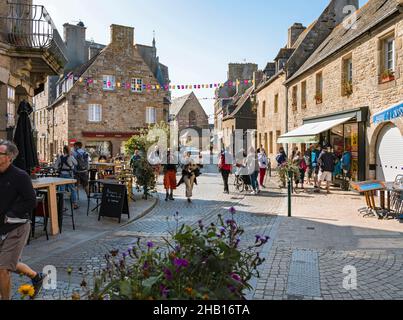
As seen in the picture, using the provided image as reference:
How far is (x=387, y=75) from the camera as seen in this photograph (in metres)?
12.2

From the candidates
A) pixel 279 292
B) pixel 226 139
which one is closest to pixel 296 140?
pixel 279 292

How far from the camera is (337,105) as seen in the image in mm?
16000

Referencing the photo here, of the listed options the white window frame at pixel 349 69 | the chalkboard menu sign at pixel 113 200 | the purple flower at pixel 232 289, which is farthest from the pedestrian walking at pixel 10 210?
the white window frame at pixel 349 69

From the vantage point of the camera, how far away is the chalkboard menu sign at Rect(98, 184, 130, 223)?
8719mm

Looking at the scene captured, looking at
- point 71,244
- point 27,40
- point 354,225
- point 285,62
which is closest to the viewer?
point 71,244

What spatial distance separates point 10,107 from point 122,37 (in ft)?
71.2

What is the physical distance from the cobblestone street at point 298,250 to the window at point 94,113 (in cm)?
1955

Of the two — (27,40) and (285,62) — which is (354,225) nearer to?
(27,40)

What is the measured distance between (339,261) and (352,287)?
44.4 inches

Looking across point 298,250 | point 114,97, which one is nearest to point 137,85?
point 114,97

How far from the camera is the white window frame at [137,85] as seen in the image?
99.0 ft

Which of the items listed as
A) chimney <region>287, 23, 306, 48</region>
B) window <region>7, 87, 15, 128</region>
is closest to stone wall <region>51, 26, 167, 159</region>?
chimney <region>287, 23, 306, 48</region>

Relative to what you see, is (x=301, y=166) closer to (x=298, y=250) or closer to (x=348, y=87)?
(x=348, y=87)
